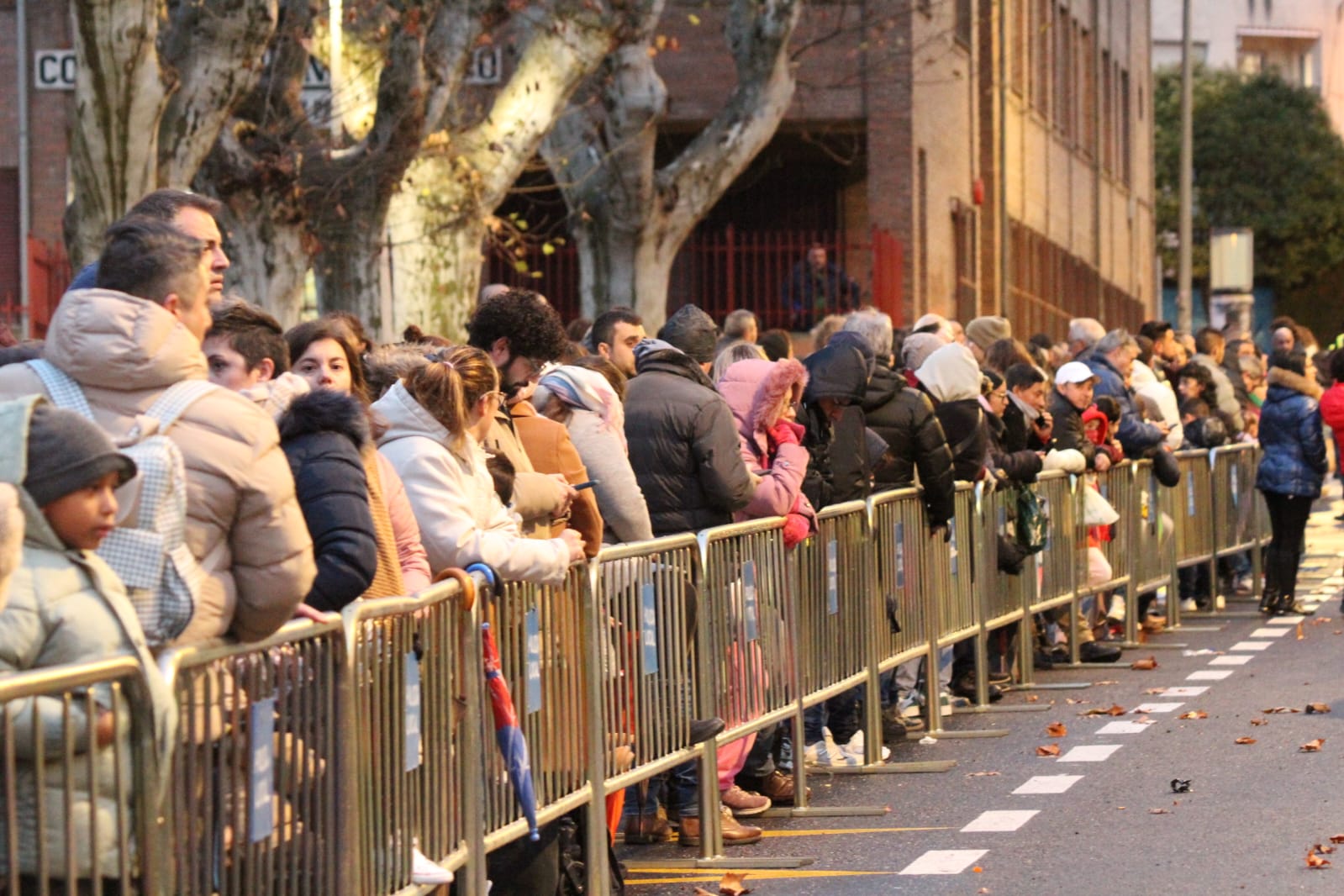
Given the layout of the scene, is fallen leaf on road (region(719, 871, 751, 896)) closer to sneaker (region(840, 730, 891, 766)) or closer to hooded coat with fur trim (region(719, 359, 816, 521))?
hooded coat with fur trim (region(719, 359, 816, 521))

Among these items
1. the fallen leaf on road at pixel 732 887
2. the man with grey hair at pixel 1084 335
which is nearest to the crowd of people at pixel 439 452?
the fallen leaf on road at pixel 732 887

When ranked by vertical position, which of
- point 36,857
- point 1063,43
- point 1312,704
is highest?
point 1063,43

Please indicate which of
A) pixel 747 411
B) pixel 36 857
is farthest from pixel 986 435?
pixel 36 857

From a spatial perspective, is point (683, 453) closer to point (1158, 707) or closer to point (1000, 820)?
point (1000, 820)

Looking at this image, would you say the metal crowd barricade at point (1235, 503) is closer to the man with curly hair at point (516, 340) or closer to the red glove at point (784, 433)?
the red glove at point (784, 433)

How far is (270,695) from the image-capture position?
5906 millimetres

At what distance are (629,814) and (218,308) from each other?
3668 mm

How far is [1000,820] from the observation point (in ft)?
33.9

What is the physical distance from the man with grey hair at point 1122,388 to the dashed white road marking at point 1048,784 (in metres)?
6.54

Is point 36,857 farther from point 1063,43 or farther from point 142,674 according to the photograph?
point 1063,43

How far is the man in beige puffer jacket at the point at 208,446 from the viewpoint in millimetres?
5828

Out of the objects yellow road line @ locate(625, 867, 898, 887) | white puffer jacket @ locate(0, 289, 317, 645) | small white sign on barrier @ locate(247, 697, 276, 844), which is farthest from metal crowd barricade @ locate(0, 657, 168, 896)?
yellow road line @ locate(625, 867, 898, 887)

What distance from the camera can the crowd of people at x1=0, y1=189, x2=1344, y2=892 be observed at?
5301 millimetres

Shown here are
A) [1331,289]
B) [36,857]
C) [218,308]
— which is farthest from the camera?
[1331,289]
